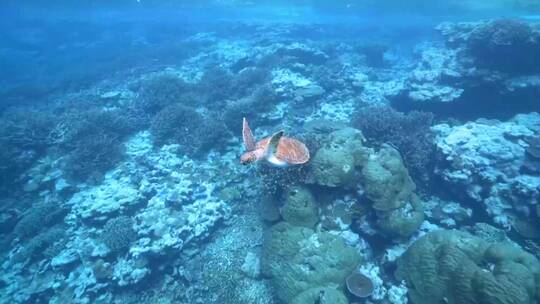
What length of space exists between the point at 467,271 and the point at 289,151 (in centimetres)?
344

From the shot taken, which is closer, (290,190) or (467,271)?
(467,271)

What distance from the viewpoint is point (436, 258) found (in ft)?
18.3

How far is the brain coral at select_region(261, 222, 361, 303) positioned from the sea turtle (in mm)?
1754

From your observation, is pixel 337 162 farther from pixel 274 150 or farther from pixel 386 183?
pixel 274 150

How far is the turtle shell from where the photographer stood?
5577mm

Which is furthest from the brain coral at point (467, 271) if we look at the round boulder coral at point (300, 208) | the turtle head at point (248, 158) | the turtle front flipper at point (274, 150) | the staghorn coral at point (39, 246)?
the staghorn coral at point (39, 246)

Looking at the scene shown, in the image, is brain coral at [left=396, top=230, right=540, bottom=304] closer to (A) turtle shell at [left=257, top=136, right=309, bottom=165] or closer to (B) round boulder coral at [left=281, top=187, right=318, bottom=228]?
(B) round boulder coral at [left=281, top=187, right=318, bottom=228]

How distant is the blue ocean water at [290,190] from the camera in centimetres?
605

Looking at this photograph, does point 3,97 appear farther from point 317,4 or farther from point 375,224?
point 317,4

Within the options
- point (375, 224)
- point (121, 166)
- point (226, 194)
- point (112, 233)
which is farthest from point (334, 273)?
point (121, 166)

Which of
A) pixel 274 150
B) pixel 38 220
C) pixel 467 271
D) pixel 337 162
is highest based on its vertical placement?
pixel 274 150

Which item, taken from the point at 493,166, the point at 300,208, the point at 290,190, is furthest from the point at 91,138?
the point at 493,166

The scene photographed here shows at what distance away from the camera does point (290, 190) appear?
6797 mm

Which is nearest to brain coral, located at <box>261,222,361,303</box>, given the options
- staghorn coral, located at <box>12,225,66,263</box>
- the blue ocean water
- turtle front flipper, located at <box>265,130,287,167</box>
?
the blue ocean water
